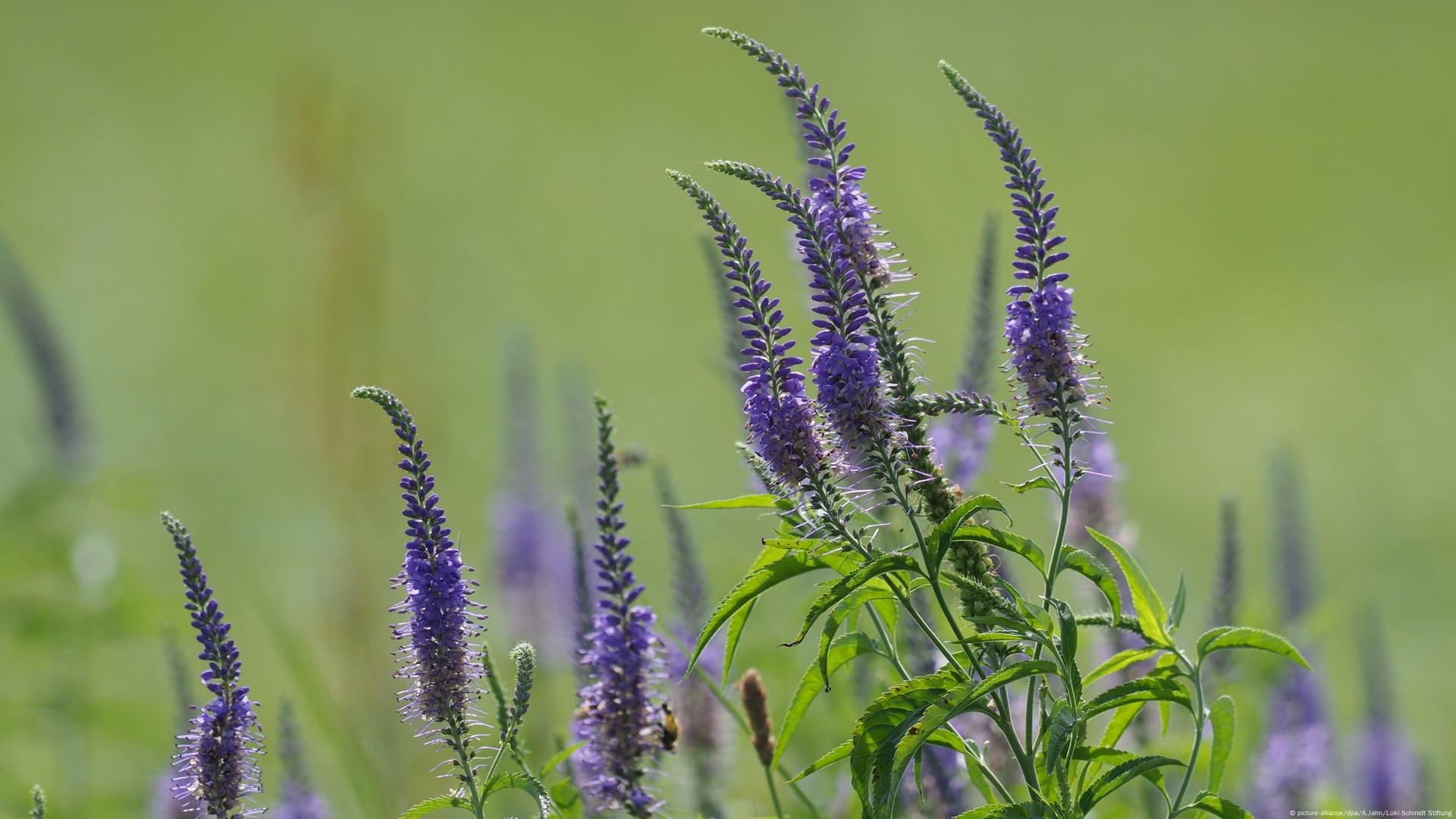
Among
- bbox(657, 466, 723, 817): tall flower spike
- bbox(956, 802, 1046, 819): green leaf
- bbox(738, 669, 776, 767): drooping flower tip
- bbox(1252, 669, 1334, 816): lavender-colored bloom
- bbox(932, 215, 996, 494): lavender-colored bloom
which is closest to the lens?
bbox(956, 802, 1046, 819): green leaf

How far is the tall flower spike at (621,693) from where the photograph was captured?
2.82 m

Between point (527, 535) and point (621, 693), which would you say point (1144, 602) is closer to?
point (621, 693)

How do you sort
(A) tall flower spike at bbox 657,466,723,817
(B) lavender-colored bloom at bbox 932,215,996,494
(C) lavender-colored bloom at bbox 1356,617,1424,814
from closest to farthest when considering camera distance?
(A) tall flower spike at bbox 657,466,723,817
(B) lavender-colored bloom at bbox 932,215,996,494
(C) lavender-colored bloom at bbox 1356,617,1424,814

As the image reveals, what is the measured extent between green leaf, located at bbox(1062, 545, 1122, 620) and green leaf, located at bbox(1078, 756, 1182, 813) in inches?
9.4

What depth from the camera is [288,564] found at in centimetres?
1221

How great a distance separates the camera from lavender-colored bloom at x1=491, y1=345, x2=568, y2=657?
834cm

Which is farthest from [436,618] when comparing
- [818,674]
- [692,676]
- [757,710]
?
[692,676]

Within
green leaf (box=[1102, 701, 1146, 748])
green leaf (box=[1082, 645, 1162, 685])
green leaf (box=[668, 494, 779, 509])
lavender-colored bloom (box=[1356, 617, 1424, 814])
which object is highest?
green leaf (box=[668, 494, 779, 509])

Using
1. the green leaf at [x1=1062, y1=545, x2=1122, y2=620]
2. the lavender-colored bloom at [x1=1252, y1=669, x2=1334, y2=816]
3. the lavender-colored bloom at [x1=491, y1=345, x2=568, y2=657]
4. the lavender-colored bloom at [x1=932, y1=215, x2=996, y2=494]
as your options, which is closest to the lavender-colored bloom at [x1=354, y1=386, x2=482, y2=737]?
the green leaf at [x1=1062, y1=545, x2=1122, y2=620]

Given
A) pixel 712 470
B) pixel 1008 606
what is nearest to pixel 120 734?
pixel 1008 606

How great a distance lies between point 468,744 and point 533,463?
19.2 feet

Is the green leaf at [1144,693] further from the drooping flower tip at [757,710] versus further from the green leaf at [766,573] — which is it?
the drooping flower tip at [757,710]

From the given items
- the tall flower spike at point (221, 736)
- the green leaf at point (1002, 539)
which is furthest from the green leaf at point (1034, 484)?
the tall flower spike at point (221, 736)

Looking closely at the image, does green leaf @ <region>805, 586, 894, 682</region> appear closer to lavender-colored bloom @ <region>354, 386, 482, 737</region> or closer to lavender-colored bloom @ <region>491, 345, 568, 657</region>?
lavender-colored bloom @ <region>354, 386, 482, 737</region>
